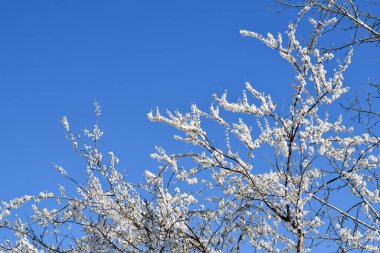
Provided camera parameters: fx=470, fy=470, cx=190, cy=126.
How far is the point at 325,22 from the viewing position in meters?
6.25

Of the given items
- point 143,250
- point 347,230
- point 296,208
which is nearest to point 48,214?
point 143,250

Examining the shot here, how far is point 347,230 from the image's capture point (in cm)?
586

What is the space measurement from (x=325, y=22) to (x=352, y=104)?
1.36m

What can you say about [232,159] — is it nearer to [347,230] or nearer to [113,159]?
[347,230]

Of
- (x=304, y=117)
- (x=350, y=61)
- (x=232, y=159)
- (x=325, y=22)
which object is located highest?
(x=325, y=22)

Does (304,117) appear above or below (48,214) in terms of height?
above

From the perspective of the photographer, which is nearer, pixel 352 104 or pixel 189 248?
pixel 189 248

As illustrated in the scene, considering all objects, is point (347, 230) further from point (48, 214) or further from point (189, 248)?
point (48, 214)

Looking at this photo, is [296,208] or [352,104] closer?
[296,208]

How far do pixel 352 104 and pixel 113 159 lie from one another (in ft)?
12.1

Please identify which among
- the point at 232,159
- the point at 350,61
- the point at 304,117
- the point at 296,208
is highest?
the point at 350,61

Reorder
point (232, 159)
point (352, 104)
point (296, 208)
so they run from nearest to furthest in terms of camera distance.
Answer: point (296, 208), point (232, 159), point (352, 104)

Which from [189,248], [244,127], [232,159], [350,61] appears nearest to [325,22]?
[350,61]

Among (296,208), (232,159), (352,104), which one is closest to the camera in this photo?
(296,208)
